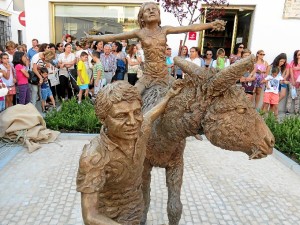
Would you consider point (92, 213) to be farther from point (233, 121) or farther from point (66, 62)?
point (66, 62)

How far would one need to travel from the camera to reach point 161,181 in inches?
174

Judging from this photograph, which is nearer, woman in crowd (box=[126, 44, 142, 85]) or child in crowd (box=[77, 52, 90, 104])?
child in crowd (box=[77, 52, 90, 104])

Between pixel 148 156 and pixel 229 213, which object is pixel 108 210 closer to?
pixel 148 156

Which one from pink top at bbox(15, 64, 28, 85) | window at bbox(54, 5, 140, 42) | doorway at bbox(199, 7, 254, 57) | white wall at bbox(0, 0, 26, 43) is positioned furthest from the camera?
white wall at bbox(0, 0, 26, 43)

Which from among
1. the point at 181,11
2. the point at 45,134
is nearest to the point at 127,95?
the point at 45,134

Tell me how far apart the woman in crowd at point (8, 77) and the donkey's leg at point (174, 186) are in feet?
17.9

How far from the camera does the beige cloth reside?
Answer: 574 centimetres

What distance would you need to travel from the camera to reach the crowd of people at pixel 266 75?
816 cm

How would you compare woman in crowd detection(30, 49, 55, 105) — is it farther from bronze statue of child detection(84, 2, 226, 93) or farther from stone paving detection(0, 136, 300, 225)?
bronze statue of child detection(84, 2, 226, 93)

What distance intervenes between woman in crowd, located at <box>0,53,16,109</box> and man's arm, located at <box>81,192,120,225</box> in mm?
5791

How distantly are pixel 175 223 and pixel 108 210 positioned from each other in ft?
2.65

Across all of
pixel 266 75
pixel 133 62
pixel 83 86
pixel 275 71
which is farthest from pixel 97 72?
pixel 275 71

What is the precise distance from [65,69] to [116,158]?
757 centimetres

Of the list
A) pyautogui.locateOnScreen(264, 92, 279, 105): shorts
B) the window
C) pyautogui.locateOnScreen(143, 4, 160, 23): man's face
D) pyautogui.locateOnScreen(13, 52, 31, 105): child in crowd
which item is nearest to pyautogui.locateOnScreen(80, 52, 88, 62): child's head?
pyautogui.locateOnScreen(13, 52, 31, 105): child in crowd
